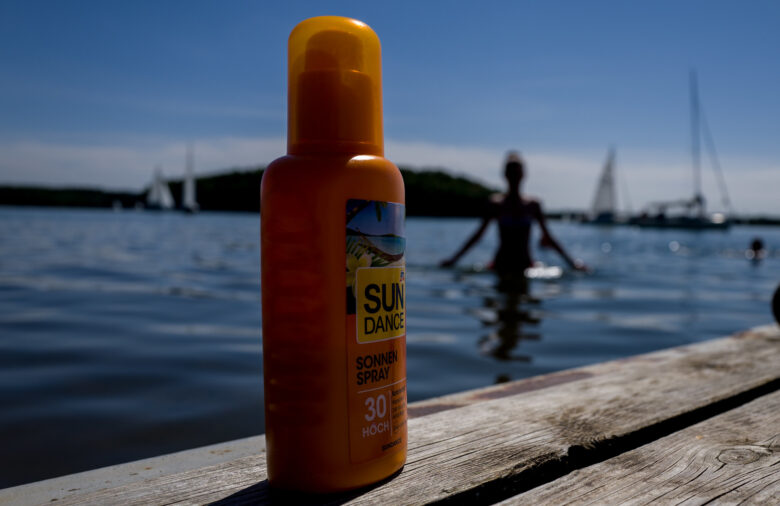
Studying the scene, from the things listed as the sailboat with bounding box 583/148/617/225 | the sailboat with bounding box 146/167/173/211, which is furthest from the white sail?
the sailboat with bounding box 146/167/173/211

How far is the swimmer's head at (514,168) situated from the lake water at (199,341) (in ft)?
4.78

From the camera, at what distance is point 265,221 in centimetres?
104

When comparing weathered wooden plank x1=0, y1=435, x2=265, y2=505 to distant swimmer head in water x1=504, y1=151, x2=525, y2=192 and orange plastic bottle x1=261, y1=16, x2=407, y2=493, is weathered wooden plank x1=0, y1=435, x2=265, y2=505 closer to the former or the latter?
orange plastic bottle x1=261, y1=16, x2=407, y2=493

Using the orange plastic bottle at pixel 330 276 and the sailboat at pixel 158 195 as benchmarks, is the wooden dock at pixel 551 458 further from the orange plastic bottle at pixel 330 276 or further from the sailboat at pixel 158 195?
the sailboat at pixel 158 195

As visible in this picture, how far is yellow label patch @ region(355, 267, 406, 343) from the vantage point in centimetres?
103

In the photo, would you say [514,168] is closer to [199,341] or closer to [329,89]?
[199,341]

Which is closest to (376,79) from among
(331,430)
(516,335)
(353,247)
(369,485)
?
(353,247)

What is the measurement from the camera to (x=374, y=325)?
3.48 ft

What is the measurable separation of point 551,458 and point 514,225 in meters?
7.09

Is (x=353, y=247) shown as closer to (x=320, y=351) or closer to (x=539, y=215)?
(x=320, y=351)

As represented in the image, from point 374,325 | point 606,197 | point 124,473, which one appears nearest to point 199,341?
point 124,473

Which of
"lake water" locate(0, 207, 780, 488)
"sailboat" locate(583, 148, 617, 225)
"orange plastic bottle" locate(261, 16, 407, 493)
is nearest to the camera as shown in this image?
"orange plastic bottle" locate(261, 16, 407, 493)

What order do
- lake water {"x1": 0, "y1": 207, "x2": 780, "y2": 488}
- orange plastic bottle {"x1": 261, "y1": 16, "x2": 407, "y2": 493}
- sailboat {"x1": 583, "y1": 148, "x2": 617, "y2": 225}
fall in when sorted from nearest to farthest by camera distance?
orange plastic bottle {"x1": 261, "y1": 16, "x2": 407, "y2": 493} < lake water {"x1": 0, "y1": 207, "x2": 780, "y2": 488} < sailboat {"x1": 583, "y1": 148, "x2": 617, "y2": 225}

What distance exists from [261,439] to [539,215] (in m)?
7.12
